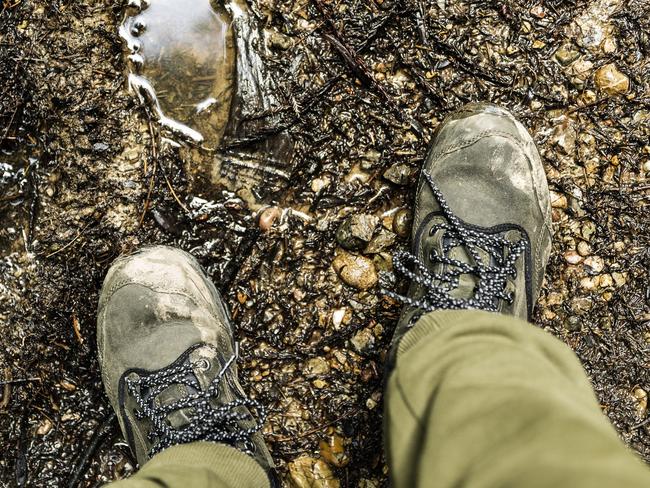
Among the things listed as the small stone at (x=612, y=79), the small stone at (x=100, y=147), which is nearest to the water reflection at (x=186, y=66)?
the small stone at (x=100, y=147)

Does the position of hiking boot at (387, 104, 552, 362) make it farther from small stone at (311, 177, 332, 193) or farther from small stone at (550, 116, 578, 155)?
small stone at (311, 177, 332, 193)

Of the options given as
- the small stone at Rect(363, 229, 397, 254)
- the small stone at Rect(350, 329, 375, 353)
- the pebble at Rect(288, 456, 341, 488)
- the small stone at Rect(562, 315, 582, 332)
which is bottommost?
the pebble at Rect(288, 456, 341, 488)

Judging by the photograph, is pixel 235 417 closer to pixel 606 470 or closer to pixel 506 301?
pixel 506 301

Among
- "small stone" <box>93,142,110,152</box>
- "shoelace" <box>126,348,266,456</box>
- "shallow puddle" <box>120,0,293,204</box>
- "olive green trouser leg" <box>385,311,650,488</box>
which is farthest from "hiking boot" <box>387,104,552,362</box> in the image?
"small stone" <box>93,142,110,152</box>

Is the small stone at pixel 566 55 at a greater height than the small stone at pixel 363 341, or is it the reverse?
the small stone at pixel 566 55

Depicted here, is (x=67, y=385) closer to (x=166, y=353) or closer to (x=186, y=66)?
(x=166, y=353)

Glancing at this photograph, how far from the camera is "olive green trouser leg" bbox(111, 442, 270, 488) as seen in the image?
5.14 feet

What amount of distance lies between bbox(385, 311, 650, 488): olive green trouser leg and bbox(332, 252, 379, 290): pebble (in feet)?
2.07

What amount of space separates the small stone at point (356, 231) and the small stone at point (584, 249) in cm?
89

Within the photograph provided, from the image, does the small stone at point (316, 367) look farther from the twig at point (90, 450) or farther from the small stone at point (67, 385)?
the small stone at point (67, 385)

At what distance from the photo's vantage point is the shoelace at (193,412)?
78.4 inches

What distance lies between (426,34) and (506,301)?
1.17m

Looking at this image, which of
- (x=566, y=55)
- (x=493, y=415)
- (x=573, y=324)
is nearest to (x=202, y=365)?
(x=493, y=415)

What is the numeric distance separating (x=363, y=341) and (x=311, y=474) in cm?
62
